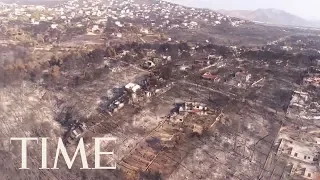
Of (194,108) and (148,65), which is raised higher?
(194,108)

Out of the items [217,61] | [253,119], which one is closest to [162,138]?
[253,119]

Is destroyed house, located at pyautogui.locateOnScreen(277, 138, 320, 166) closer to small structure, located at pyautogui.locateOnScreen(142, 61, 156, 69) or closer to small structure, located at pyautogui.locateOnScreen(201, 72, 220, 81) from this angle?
small structure, located at pyautogui.locateOnScreen(201, 72, 220, 81)

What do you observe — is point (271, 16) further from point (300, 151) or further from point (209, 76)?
point (300, 151)

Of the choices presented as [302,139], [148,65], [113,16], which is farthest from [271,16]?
[302,139]

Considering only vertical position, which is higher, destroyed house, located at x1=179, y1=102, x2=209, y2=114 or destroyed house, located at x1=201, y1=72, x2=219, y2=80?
destroyed house, located at x1=201, y1=72, x2=219, y2=80

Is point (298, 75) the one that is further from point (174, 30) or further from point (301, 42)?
point (174, 30)

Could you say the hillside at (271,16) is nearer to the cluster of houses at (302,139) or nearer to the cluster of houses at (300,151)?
the cluster of houses at (302,139)

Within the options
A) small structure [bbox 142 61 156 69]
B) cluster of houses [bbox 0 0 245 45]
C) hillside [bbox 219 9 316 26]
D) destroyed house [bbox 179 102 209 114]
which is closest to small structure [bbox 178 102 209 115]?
destroyed house [bbox 179 102 209 114]

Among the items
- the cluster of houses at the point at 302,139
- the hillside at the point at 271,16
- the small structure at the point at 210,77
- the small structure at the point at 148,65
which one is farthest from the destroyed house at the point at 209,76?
the hillside at the point at 271,16
